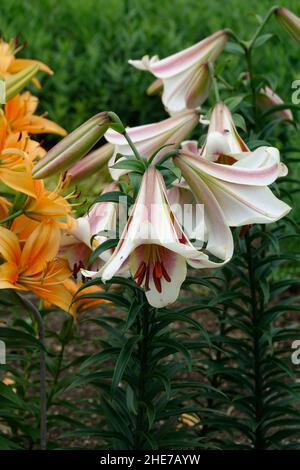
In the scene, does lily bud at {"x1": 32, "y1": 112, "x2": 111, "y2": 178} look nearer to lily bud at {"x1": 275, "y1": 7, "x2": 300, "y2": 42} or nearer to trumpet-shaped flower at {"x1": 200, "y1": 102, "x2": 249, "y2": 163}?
trumpet-shaped flower at {"x1": 200, "y1": 102, "x2": 249, "y2": 163}

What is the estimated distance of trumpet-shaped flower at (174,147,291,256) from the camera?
Result: 1397 millimetres

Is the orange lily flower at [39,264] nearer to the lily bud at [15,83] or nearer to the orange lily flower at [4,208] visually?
the orange lily flower at [4,208]

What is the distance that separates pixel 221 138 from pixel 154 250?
285 millimetres

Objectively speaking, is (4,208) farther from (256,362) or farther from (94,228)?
(256,362)

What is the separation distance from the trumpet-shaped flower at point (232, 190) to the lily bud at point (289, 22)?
22.4 inches

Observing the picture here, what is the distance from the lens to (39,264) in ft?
5.42

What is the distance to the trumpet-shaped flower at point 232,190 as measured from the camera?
1.40 meters

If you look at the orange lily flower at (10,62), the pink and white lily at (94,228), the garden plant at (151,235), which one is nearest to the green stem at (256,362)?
the garden plant at (151,235)

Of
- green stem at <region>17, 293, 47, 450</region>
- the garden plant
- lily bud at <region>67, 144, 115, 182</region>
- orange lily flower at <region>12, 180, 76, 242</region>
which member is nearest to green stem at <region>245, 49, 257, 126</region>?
the garden plant

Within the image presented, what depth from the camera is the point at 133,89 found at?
441cm

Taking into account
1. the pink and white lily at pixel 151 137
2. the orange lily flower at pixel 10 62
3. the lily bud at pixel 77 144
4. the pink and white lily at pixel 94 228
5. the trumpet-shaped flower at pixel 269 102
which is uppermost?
the orange lily flower at pixel 10 62

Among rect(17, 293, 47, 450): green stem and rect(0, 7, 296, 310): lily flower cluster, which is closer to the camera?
rect(0, 7, 296, 310): lily flower cluster

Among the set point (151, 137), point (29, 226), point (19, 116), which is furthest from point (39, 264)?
point (19, 116)

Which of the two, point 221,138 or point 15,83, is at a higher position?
point 15,83
